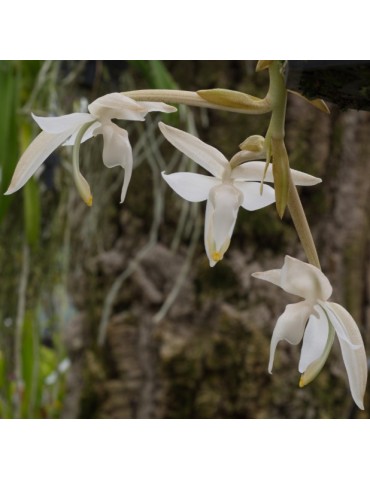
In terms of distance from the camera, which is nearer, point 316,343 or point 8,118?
point 316,343

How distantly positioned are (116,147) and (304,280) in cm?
9

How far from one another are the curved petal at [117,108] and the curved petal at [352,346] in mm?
92

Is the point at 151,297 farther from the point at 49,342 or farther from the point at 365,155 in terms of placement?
the point at 49,342

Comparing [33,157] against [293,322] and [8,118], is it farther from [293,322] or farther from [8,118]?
[8,118]

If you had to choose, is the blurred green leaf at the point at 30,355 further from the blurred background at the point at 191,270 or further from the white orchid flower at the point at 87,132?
the white orchid flower at the point at 87,132

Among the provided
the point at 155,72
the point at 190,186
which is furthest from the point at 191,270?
the point at 190,186

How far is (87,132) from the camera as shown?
0.85 ft

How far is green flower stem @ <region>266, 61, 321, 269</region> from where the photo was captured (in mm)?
214

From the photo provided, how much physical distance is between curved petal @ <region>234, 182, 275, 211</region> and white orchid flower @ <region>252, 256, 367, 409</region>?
0.04 metres

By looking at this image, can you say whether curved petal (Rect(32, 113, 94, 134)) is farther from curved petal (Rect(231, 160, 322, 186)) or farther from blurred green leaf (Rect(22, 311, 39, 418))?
blurred green leaf (Rect(22, 311, 39, 418))

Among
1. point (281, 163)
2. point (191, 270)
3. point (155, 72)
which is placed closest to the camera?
point (281, 163)

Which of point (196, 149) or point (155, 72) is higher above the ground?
point (155, 72)
